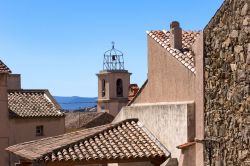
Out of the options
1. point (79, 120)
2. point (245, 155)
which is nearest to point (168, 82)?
point (245, 155)

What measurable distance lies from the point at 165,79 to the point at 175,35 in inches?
58.4

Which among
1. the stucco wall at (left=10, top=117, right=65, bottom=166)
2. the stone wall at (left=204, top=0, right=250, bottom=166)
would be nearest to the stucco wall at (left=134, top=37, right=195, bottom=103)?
the stone wall at (left=204, top=0, right=250, bottom=166)

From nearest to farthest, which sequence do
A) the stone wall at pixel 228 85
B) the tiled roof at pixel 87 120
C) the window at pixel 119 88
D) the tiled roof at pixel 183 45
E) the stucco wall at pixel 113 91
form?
the stone wall at pixel 228 85
the tiled roof at pixel 183 45
the tiled roof at pixel 87 120
the stucco wall at pixel 113 91
the window at pixel 119 88

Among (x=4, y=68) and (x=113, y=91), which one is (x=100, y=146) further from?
(x=113, y=91)

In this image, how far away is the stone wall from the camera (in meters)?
5.78

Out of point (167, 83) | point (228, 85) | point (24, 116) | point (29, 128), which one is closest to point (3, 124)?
point (24, 116)

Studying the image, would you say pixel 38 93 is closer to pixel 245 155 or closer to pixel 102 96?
pixel 102 96

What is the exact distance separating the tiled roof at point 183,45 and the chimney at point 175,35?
0.16 metres

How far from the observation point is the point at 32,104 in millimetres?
29984

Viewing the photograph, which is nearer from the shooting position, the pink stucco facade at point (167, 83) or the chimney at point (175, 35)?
the pink stucco facade at point (167, 83)

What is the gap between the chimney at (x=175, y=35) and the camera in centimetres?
1485

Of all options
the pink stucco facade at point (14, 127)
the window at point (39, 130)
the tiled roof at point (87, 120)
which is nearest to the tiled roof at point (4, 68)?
the pink stucco facade at point (14, 127)

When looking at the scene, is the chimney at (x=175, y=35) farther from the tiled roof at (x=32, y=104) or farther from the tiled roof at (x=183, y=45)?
the tiled roof at (x=32, y=104)

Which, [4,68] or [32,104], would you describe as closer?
[4,68]
